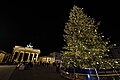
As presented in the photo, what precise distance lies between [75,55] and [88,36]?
2158mm

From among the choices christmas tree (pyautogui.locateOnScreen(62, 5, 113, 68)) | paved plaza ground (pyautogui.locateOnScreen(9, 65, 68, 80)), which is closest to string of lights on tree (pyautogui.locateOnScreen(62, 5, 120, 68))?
christmas tree (pyautogui.locateOnScreen(62, 5, 113, 68))

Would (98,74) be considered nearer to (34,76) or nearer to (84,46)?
(84,46)

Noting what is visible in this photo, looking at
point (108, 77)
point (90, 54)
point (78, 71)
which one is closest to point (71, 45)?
point (90, 54)

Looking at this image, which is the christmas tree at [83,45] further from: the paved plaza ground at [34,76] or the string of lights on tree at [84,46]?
the paved plaza ground at [34,76]

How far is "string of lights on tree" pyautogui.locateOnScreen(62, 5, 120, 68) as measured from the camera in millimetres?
10664

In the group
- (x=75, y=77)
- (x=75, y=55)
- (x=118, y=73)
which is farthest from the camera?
(x=75, y=55)

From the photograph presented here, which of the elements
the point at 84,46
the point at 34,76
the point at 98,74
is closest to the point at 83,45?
the point at 84,46

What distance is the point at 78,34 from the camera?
39.6ft

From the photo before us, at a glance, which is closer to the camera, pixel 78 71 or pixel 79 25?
pixel 78 71

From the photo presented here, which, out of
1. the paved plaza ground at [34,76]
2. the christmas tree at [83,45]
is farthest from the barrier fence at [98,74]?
the paved plaza ground at [34,76]

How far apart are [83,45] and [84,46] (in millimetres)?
244

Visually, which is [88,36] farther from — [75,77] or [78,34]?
[75,77]

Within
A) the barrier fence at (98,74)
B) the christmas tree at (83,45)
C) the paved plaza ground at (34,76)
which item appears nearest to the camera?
the barrier fence at (98,74)

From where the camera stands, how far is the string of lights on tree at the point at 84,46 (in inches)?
420
